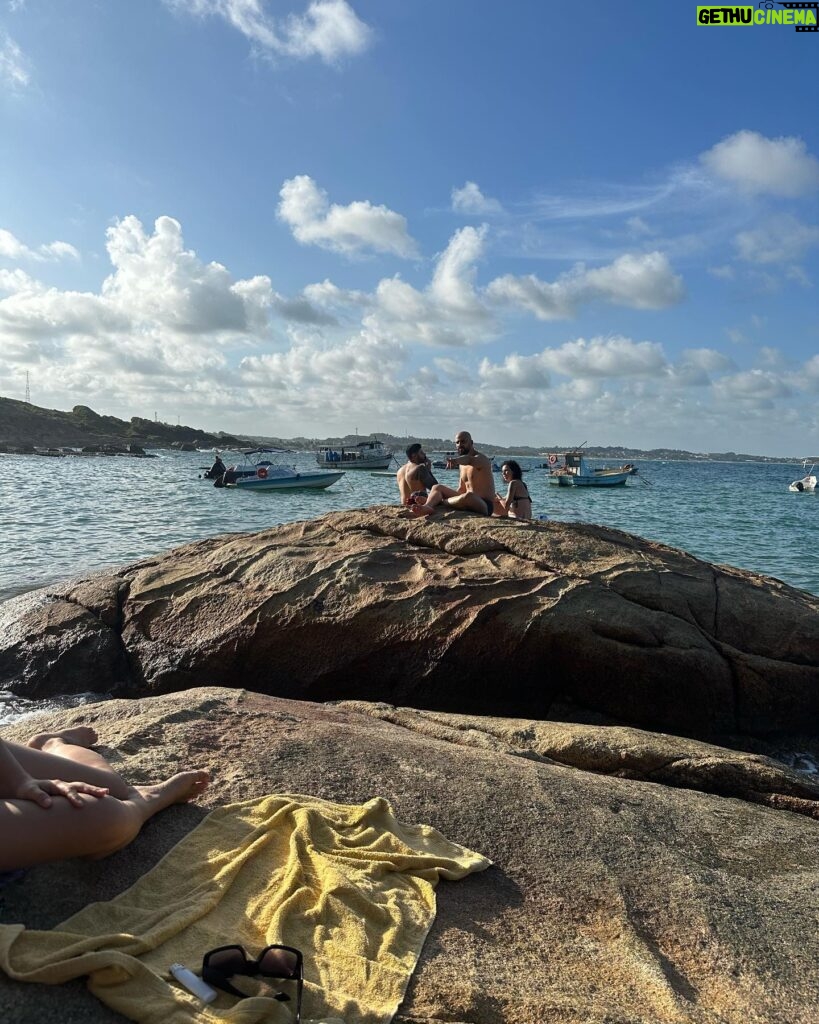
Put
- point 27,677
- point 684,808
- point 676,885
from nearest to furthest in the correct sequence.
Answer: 1. point 676,885
2. point 684,808
3. point 27,677

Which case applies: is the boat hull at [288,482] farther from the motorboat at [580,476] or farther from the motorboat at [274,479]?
the motorboat at [580,476]

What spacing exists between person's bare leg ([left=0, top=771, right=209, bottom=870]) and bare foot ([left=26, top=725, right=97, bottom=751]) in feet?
2.28

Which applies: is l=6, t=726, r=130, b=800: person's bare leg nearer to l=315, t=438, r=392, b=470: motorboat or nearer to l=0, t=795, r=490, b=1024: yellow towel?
l=0, t=795, r=490, b=1024: yellow towel

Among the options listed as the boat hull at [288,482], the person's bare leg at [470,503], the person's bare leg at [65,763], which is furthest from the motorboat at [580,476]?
the person's bare leg at [65,763]

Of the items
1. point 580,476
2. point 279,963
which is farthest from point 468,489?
point 580,476

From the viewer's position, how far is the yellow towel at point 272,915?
256 cm

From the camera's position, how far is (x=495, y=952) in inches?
122

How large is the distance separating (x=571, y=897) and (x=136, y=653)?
20.9 feet

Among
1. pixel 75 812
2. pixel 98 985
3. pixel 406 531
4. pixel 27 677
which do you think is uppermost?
pixel 406 531

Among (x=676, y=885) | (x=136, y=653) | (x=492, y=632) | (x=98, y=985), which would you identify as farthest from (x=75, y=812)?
(x=136, y=653)

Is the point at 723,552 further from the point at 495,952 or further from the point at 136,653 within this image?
the point at 495,952

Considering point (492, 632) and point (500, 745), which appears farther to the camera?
point (492, 632)

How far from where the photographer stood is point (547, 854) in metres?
3.88

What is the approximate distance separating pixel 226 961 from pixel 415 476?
8.39 m
